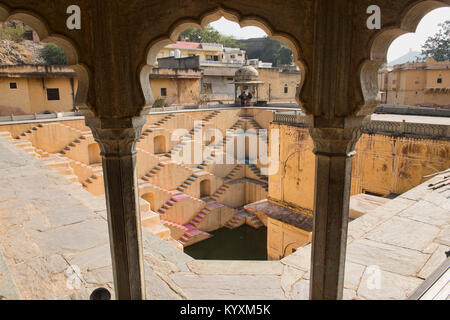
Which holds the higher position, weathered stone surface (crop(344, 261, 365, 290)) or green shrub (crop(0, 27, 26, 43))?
green shrub (crop(0, 27, 26, 43))

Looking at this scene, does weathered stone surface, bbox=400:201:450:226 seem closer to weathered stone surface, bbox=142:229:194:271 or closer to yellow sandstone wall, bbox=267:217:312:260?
weathered stone surface, bbox=142:229:194:271

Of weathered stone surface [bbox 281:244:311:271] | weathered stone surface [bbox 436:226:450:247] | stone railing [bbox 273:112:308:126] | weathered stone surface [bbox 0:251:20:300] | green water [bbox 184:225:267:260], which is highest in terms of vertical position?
stone railing [bbox 273:112:308:126]

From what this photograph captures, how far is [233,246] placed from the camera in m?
15.9

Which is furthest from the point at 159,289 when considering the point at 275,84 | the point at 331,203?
the point at 275,84

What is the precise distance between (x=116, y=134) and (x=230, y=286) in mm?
1911

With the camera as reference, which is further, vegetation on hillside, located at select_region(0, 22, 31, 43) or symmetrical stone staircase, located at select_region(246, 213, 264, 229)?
vegetation on hillside, located at select_region(0, 22, 31, 43)

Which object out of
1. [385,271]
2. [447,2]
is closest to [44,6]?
[447,2]

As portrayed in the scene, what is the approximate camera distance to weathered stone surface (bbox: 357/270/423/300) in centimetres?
318

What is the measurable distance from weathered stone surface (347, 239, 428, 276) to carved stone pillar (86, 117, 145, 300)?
2530 millimetres

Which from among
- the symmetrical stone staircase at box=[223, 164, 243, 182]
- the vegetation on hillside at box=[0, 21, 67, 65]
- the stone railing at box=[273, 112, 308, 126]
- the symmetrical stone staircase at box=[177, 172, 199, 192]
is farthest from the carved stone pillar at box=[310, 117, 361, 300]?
the vegetation on hillside at box=[0, 21, 67, 65]

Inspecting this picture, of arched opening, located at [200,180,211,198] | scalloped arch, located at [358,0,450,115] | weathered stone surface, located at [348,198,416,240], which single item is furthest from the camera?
arched opening, located at [200,180,211,198]

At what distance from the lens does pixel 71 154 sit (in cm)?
1462

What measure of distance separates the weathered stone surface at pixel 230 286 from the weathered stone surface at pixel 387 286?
2.80ft

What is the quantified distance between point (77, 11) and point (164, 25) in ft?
1.92
